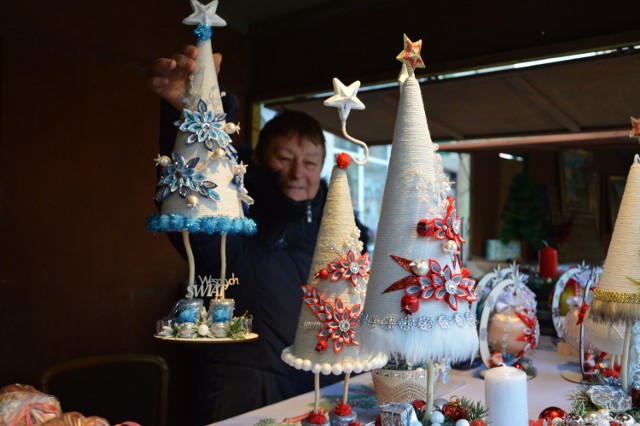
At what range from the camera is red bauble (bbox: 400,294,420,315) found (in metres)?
0.76

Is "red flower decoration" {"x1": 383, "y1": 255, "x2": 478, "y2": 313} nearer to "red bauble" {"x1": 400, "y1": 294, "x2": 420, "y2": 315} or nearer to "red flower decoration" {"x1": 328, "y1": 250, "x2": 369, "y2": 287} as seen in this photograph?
"red bauble" {"x1": 400, "y1": 294, "x2": 420, "y2": 315}

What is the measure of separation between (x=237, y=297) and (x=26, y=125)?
801 mm

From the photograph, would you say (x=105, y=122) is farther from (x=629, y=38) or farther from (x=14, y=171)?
(x=629, y=38)

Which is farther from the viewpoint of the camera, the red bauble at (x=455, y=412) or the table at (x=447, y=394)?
the table at (x=447, y=394)

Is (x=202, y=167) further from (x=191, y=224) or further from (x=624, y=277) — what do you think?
(x=624, y=277)

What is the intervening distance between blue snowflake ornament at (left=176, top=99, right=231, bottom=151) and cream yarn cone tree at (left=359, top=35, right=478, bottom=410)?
1.19ft

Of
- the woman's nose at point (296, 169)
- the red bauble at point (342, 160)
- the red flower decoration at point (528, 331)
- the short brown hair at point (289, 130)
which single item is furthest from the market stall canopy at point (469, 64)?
the red bauble at point (342, 160)

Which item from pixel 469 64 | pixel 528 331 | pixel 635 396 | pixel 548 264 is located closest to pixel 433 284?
pixel 635 396

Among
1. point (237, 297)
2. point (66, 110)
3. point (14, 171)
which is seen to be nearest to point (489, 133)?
point (237, 297)

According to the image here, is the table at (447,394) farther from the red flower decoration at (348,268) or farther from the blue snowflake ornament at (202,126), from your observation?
the blue snowflake ornament at (202,126)

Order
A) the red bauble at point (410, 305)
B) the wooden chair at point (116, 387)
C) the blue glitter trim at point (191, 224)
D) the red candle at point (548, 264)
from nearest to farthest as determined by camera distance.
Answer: the red bauble at point (410, 305) < the blue glitter trim at point (191, 224) < the wooden chair at point (116, 387) < the red candle at point (548, 264)

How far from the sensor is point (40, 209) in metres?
1.62

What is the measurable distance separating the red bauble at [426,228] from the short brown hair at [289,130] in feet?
2.85

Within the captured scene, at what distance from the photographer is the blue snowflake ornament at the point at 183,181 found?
98 centimetres
